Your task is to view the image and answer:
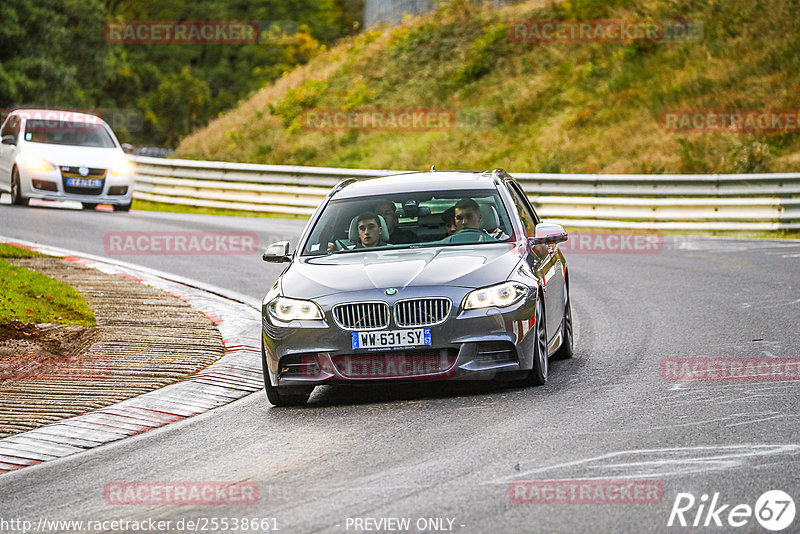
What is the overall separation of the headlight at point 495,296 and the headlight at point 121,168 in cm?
1727

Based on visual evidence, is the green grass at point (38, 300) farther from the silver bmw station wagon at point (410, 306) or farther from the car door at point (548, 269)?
the car door at point (548, 269)

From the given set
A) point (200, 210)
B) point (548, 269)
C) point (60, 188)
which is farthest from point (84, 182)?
point (548, 269)

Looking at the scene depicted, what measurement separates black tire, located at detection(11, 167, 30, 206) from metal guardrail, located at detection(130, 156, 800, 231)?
4762 mm

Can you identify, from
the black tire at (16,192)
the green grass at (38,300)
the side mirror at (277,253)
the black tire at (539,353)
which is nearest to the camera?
the black tire at (539,353)

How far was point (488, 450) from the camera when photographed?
6.91m

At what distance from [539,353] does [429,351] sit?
0.88m

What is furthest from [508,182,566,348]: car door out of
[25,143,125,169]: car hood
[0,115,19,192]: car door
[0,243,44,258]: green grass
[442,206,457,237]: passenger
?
[0,115,19,192]: car door

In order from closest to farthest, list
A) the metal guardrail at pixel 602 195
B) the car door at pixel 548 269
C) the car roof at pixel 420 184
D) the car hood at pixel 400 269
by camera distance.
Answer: the car hood at pixel 400 269
the car door at pixel 548 269
the car roof at pixel 420 184
the metal guardrail at pixel 602 195

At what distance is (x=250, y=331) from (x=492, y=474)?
5.94 meters

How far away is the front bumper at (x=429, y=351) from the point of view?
328 inches
